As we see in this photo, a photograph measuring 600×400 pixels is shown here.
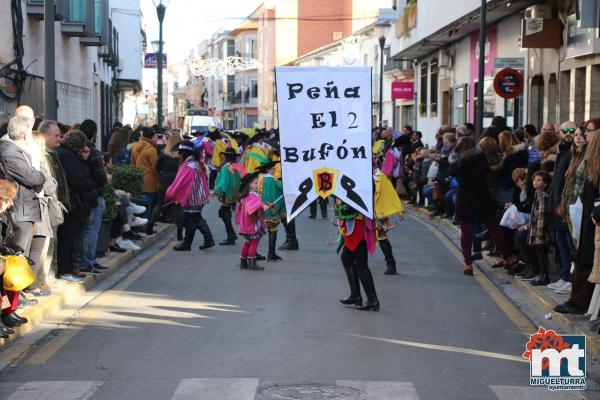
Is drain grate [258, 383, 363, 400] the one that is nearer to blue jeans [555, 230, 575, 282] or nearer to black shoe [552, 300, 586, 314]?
black shoe [552, 300, 586, 314]

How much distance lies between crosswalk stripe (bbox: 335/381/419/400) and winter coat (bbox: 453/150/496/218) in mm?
6431

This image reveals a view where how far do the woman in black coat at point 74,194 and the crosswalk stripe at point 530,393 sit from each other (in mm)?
6176

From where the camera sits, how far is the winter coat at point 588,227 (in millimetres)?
10047

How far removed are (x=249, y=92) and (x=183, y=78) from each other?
54385mm

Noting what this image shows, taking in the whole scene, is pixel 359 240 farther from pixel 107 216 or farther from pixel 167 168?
pixel 167 168

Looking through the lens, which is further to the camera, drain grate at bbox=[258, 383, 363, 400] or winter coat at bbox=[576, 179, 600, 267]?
winter coat at bbox=[576, 179, 600, 267]

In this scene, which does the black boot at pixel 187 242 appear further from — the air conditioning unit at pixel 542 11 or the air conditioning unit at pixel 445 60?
the air conditioning unit at pixel 445 60

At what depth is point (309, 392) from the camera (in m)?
7.34

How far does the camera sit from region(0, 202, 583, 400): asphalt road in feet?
24.7

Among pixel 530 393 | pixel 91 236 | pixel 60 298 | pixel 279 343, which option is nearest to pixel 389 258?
pixel 91 236

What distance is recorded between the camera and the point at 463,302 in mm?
11664

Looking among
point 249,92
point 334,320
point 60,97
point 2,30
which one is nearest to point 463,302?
point 334,320

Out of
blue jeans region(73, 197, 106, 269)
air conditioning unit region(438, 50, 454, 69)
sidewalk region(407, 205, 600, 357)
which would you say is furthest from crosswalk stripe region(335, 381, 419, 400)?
air conditioning unit region(438, 50, 454, 69)

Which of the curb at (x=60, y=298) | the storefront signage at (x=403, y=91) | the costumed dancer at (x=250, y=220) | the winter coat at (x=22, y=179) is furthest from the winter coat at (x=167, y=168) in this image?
the storefront signage at (x=403, y=91)
